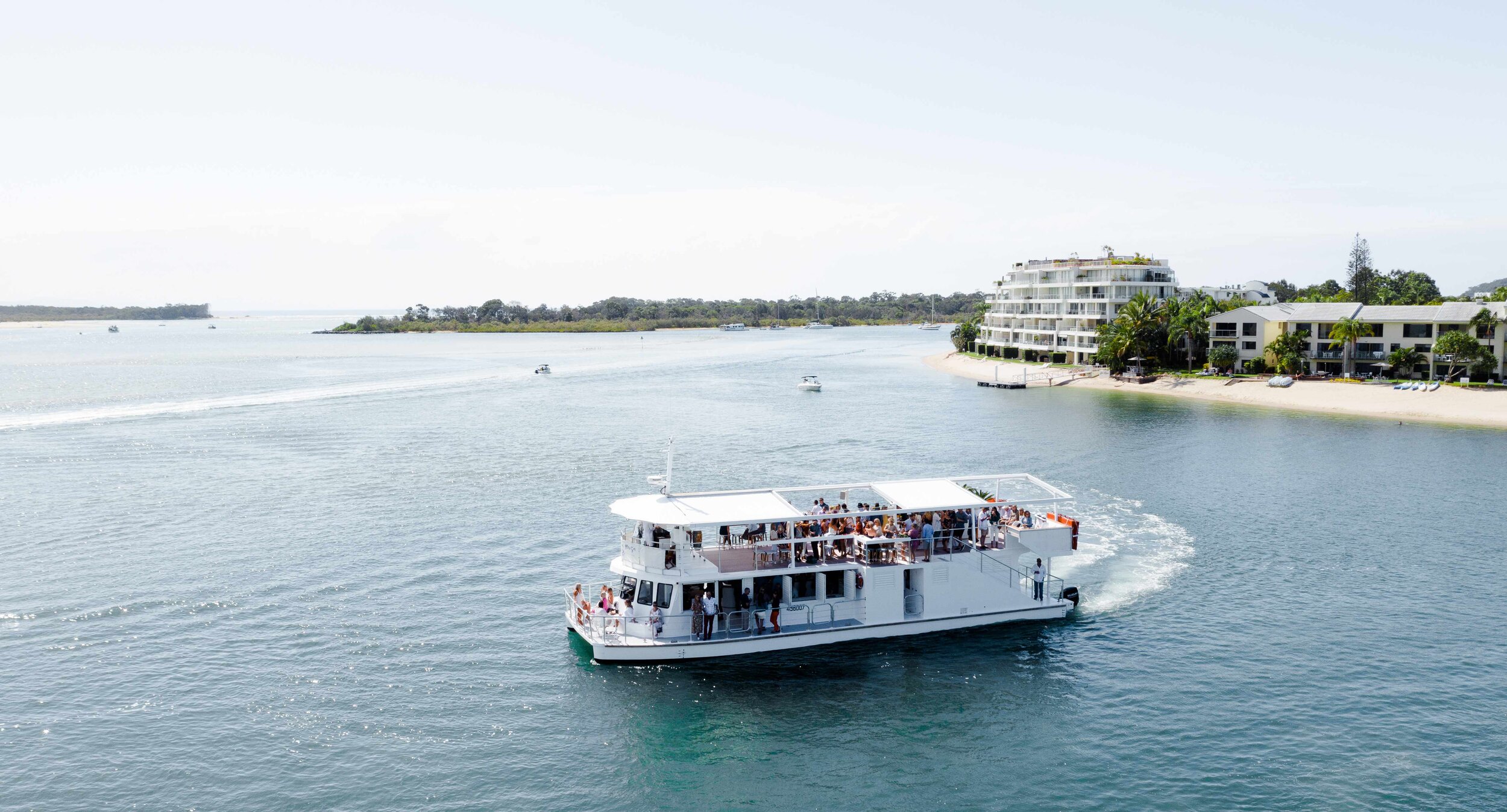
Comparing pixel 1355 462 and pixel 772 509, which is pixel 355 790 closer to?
pixel 772 509

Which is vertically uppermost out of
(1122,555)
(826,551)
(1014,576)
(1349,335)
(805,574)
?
(1349,335)

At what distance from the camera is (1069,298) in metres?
173

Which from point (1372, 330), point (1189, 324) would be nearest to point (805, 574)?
point (1372, 330)

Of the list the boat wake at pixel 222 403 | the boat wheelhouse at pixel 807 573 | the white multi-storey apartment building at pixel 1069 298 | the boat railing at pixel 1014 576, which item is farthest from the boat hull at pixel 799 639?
the white multi-storey apartment building at pixel 1069 298

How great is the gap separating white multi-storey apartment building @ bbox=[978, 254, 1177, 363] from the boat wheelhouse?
12884cm

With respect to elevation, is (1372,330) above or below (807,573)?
above

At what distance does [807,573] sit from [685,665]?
18.6ft

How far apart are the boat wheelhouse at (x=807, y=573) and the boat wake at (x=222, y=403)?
83214 mm

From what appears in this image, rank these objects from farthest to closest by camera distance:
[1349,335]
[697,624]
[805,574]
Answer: [1349,335]
[805,574]
[697,624]

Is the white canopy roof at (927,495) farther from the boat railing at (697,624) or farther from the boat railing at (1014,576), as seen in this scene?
the boat railing at (697,624)

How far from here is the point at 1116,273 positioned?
538 ft

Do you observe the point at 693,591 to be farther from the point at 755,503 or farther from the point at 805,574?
the point at 805,574

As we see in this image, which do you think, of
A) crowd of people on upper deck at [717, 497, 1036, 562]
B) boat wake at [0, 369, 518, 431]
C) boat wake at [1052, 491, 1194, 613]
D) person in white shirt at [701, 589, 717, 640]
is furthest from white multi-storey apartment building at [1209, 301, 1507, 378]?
person in white shirt at [701, 589, 717, 640]

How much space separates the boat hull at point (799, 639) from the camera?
35531 millimetres
